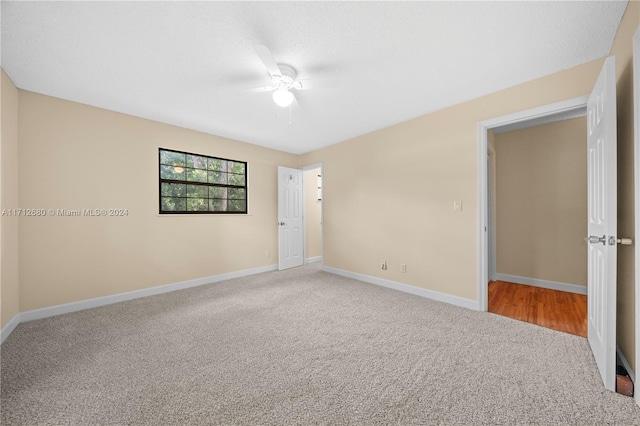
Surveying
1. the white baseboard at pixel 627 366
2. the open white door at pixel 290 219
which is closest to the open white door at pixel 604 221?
the white baseboard at pixel 627 366

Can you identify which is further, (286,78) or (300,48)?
(286,78)

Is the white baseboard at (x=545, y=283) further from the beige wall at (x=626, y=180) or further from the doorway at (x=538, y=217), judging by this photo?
the beige wall at (x=626, y=180)

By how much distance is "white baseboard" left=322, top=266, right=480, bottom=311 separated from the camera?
Result: 291 cm

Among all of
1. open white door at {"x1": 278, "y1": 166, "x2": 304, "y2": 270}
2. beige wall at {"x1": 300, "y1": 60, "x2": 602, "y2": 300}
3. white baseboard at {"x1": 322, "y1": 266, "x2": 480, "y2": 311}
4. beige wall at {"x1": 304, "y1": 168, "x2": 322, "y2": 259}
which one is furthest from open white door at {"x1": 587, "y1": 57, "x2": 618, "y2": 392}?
beige wall at {"x1": 304, "y1": 168, "x2": 322, "y2": 259}

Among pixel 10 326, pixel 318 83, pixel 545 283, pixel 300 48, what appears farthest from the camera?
pixel 545 283

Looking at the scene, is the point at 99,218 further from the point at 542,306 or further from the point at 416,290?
the point at 542,306

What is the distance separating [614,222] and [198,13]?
295 centimetres

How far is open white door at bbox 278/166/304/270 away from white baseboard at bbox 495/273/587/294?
146 inches

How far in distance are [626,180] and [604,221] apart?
37 centimetres

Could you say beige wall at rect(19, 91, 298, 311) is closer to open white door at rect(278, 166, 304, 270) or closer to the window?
the window

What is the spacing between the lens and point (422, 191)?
11.0ft

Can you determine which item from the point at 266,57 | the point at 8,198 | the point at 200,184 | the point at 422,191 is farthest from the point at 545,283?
the point at 8,198

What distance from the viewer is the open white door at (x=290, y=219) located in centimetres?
499

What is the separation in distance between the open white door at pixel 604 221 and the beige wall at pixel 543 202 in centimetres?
208
